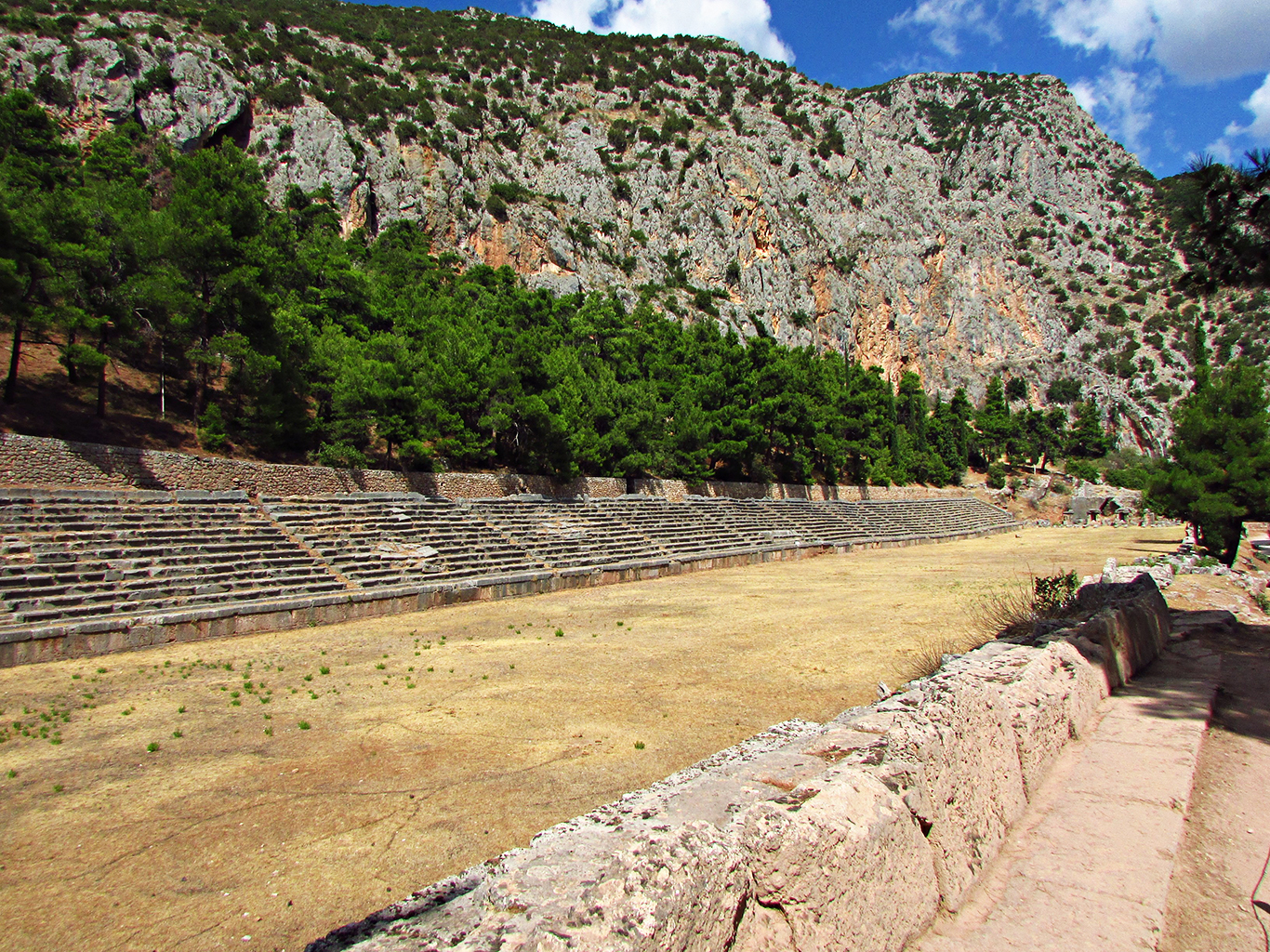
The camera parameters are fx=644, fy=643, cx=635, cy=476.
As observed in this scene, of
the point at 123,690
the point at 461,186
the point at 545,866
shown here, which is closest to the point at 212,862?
the point at 545,866

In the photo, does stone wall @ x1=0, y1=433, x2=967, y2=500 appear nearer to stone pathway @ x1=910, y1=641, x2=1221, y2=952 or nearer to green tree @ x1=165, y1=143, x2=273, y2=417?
green tree @ x1=165, y1=143, x2=273, y2=417

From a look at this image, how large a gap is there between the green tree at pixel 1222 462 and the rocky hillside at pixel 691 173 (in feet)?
81.5

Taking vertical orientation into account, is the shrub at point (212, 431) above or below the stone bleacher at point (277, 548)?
above

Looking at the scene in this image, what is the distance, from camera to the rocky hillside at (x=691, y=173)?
5478 cm

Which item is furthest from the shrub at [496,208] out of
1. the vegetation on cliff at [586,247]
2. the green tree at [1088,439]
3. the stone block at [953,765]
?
the green tree at [1088,439]

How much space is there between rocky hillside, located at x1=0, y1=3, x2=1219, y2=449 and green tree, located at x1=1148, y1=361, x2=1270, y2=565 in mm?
24842

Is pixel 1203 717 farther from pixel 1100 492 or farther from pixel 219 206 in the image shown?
pixel 1100 492

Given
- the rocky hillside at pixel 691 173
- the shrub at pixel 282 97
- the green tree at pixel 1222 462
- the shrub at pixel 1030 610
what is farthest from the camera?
the shrub at pixel 282 97

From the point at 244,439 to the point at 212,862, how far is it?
23256 millimetres

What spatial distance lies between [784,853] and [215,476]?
62.0 feet

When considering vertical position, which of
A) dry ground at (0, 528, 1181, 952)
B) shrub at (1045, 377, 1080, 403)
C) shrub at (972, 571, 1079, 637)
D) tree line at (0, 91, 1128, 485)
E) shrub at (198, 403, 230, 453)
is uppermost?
shrub at (1045, 377, 1080, 403)

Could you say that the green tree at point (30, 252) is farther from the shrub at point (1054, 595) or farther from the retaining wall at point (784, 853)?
the shrub at point (1054, 595)

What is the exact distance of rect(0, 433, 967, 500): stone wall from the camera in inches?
577

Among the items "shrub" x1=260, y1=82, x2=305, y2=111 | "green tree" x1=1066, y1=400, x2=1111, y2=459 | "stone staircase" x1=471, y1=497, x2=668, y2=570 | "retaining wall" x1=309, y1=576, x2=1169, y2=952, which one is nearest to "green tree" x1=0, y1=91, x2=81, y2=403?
"stone staircase" x1=471, y1=497, x2=668, y2=570
